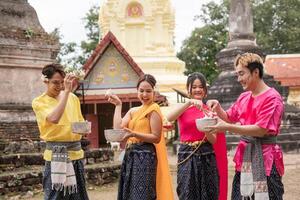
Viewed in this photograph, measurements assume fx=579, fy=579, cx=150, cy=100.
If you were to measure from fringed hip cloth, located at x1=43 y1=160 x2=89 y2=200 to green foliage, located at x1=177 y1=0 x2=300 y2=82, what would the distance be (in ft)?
104

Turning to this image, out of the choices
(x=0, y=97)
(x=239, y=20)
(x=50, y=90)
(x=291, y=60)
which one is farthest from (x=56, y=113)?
(x=291, y=60)

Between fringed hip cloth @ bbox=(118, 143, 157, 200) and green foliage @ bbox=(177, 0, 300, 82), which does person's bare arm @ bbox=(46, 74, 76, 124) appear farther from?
green foliage @ bbox=(177, 0, 300, 82)

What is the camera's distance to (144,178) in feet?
17.1

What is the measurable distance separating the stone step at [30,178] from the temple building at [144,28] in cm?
1704

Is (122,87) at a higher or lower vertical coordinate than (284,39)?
lower

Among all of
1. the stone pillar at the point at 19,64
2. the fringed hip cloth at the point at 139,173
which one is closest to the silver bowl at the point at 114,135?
the fringed hip cloth at the point at 139,173

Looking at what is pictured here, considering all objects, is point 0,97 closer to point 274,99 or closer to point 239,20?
point 274,99

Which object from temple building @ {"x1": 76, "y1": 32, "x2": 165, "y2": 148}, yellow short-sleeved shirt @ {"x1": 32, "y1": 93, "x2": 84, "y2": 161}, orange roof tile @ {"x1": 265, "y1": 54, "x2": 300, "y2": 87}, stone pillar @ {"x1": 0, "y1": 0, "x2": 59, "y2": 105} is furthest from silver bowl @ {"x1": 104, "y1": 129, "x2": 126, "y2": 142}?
orange roof tile @ {"x1": 265, "y1": 54, "x2": 300, "y2": 87}

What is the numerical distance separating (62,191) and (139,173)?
0.76m

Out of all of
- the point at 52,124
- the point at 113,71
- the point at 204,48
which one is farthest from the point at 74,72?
the point at 204,48

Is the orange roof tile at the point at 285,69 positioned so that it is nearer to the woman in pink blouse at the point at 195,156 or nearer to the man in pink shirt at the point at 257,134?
the woman in pink blouse at the point at 195,156

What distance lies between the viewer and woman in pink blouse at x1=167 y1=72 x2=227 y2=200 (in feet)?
17.3

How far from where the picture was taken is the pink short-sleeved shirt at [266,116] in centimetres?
427

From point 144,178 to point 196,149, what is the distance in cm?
55
